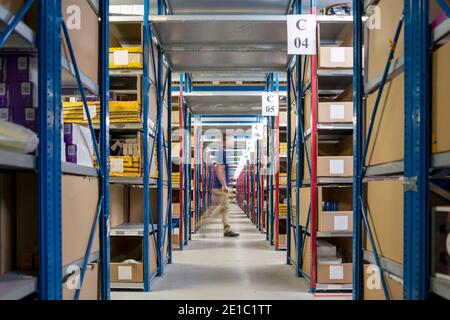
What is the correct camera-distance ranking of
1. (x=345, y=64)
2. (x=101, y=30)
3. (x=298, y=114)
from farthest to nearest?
(x=298, y=114)
(x=345, y=64)
(x=101, y=30)

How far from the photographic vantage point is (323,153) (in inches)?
298

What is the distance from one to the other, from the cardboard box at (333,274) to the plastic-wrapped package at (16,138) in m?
4.37

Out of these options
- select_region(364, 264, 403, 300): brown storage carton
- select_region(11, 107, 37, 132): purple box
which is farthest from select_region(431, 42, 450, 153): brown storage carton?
select_region(11, 107, 37, 132): purple box

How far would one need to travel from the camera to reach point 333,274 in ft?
19.9

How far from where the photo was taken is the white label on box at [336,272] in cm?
606

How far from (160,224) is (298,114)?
2.52m

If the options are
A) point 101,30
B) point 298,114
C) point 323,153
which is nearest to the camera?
point 101,30

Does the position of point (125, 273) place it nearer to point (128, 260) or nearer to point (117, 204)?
point (128, 260)

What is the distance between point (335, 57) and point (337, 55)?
0.11 ft

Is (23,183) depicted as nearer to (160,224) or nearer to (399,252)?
(399,252)

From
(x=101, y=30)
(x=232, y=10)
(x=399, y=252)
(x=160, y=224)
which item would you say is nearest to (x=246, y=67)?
(x=232, y=10)
